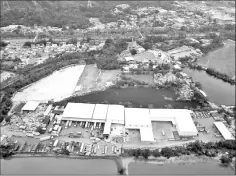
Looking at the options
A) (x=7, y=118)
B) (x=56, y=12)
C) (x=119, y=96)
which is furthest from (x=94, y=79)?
(x=56, y=12)

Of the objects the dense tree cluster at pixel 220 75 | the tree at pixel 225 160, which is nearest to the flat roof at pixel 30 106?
the tree at pixel 225 160

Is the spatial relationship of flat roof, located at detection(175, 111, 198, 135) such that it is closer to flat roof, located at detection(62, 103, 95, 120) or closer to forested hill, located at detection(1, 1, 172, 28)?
flat roof, located at detection(62, 103, 95, 120)

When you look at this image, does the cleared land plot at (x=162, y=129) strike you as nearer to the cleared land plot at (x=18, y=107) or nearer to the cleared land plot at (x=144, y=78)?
the cleared land plot at (x=144, y=78)

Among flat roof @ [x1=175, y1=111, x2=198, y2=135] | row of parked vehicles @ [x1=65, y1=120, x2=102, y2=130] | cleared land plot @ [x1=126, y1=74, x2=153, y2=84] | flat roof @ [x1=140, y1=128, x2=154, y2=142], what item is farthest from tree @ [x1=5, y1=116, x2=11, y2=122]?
flat roof @ [x1=175, y1=111, x2=198, y2=135]

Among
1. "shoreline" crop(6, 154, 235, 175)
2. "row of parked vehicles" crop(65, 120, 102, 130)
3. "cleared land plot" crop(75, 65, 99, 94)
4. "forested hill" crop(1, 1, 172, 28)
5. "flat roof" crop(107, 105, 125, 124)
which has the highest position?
"forested hill" crop(1, 1, 172, 28)

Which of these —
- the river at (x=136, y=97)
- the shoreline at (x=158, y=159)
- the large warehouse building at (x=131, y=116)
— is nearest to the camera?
the shoreline at (x=158, y=159)
